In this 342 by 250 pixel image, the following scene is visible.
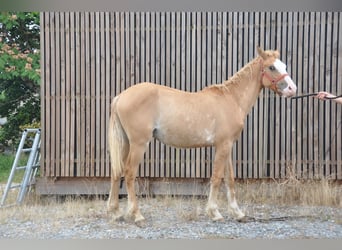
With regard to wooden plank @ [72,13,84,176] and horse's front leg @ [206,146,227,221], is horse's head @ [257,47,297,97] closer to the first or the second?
horse's front leg @ [206,146,227,221]

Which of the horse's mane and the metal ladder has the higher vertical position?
the horse's mane

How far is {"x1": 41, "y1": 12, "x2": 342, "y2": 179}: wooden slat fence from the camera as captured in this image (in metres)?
6.50

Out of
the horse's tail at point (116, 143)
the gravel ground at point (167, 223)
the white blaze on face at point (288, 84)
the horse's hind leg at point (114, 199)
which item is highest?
the white blaze on face at point (288, 84)

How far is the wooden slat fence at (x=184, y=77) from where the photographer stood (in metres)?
6.50

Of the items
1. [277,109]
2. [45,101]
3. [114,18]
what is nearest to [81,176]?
[45,101]

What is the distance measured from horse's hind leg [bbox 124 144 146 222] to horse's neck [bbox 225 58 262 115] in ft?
4.55

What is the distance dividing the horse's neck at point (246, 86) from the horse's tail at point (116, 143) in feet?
4.87

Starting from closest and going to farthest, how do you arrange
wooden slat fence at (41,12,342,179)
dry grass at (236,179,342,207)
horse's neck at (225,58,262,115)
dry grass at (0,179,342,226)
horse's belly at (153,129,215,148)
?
horse's belly at (153,129,215,148) → horse's neck at (225,58,262,115) → dry grass at (0,179,342,226) → dry grass at (236,179,342,207) → wooden slat fence at (41,12,342,179)

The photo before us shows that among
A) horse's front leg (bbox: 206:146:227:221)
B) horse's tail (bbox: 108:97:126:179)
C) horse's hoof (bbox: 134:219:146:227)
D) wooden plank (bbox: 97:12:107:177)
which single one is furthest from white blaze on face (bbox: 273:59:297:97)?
wooden plank (bbox: 97:12:107:177)

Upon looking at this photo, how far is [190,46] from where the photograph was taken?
21.5 feet

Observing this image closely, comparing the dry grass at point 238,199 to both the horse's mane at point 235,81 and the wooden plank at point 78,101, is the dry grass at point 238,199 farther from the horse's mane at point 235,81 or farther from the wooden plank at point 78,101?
the horse's mane at point 235,81

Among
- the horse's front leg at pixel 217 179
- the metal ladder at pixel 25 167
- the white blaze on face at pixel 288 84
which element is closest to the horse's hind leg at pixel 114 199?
the horse's front leg at pixel 217 179

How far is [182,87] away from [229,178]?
6.29 ft

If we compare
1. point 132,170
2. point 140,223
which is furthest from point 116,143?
point 140,223
